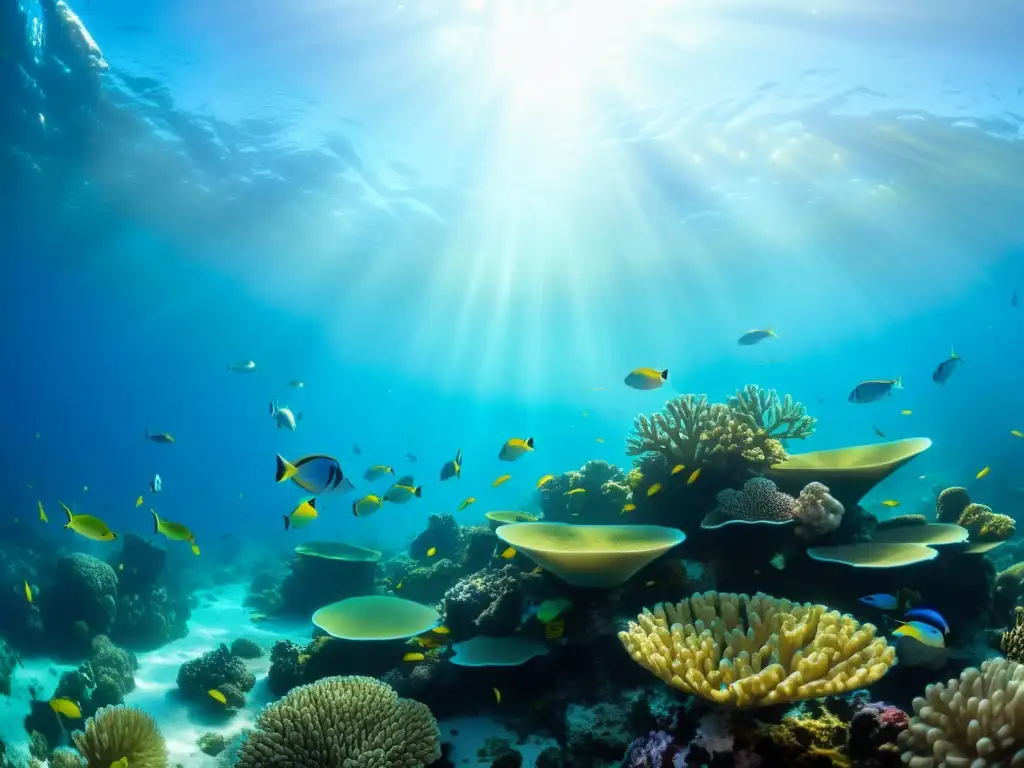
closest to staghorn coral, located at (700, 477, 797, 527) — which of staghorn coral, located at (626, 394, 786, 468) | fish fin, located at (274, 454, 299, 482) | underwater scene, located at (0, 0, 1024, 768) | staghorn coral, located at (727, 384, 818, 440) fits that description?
underwater scene, located at (0, 0, 1024, 768)

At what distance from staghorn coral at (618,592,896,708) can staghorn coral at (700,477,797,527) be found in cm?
152

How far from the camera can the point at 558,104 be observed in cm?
1986

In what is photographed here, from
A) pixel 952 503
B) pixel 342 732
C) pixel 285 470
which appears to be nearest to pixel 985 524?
pixel 952 503

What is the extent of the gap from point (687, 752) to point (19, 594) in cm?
1493

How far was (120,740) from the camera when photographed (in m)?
4.90

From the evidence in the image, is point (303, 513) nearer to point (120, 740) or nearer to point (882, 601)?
point (120, 740)

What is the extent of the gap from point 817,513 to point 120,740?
271 inches

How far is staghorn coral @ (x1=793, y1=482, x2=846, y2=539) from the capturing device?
5.02 metres

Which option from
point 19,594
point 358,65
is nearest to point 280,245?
point 358,65

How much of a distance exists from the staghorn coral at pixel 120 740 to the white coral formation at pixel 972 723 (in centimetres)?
610

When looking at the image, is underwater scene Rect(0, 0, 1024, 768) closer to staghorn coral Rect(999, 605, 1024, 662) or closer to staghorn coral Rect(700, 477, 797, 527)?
staghorn coral Rect(700, 477, 797, 527)

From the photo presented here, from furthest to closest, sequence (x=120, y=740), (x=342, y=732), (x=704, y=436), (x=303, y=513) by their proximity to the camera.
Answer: (x=704, y=436) < (x=303, y=513) < (x=120, y=740) < (x=342, y=732)

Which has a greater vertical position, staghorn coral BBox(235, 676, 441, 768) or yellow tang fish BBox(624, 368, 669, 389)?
yellow tang fish BBox(624, 368, 669, 389)

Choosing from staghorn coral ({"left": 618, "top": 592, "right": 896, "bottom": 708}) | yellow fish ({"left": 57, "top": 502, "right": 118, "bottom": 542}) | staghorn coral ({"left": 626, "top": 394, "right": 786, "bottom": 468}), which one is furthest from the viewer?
staghorn coral ({"left": 626, "top": 394, "right": 786, "bottom": 468})
